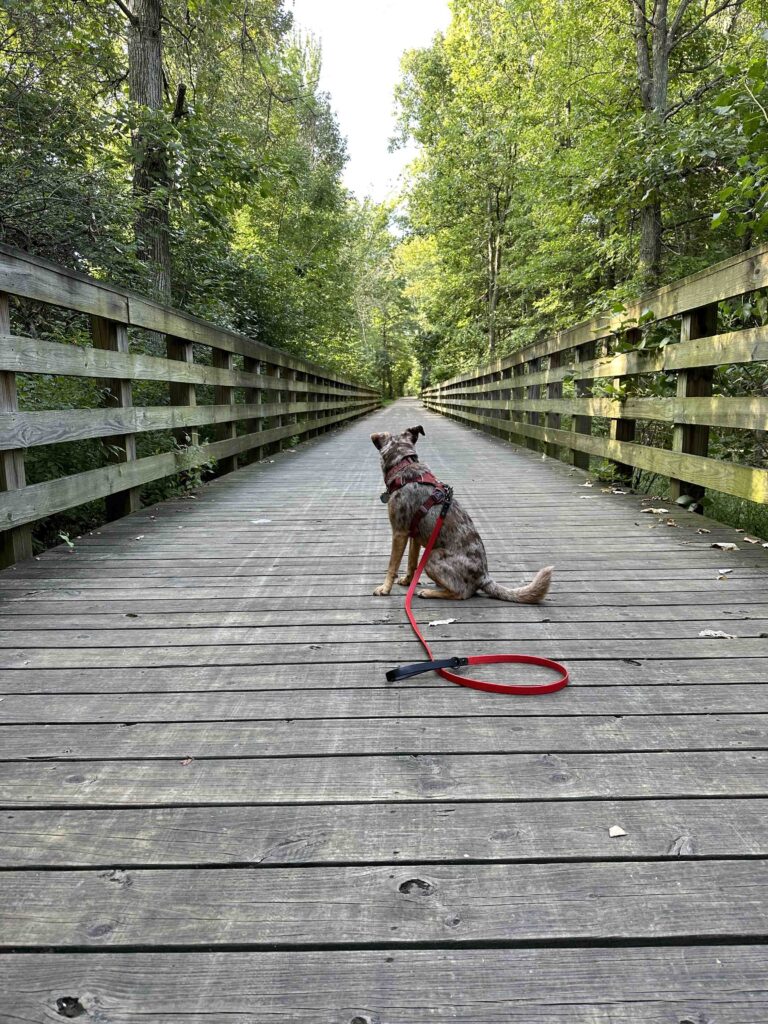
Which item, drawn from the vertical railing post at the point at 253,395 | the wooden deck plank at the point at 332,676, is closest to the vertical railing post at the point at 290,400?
the vertical railing post at the point at 253,395

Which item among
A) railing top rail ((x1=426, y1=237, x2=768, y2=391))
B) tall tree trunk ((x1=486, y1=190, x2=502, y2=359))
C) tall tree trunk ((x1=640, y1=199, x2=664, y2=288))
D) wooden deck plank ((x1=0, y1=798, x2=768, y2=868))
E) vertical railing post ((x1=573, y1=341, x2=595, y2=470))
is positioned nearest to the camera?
wooden deck plank ((x1=0, y1=798, x2=768, y2=868))

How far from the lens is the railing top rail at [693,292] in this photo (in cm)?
350

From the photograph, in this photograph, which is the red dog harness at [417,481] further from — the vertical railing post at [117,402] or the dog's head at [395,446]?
the vertical railing post at [117,402]

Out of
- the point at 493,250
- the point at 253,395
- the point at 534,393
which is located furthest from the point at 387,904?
the point at 493,250

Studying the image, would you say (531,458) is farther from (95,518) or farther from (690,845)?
(690,845)

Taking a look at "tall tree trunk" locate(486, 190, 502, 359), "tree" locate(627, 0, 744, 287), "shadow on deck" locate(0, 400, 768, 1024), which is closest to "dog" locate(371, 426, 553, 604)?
"shadow on deck" locate(0, 400, 768, 1024)

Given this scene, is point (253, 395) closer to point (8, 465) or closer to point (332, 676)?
point (8, 465)

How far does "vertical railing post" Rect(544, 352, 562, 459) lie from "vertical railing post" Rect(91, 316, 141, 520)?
4.91 m

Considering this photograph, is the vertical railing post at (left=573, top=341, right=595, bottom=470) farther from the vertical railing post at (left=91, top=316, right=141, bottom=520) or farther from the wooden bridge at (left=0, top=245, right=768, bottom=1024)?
the vertical railing post at (left=91, top=316, right=141, bottom=520)

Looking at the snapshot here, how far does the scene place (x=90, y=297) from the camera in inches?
156

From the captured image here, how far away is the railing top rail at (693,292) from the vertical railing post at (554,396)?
0.70 m

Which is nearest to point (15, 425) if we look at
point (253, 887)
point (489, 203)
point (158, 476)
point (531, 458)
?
point (158, 476)

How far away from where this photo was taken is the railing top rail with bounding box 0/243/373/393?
3.23 m

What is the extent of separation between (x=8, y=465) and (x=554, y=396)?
625cm
